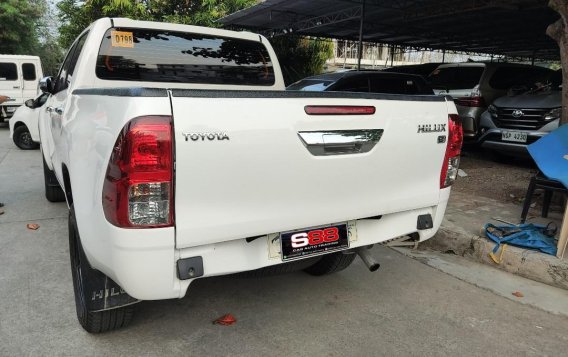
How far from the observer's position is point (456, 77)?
30.1ft

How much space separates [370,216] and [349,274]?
123cm

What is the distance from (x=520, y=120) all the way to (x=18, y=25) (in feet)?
85.3

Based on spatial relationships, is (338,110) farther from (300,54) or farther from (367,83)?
(300,54)

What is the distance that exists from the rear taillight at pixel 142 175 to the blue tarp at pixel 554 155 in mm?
3359

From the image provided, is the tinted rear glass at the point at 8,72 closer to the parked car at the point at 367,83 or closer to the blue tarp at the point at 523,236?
the parked car at the point at 367,83

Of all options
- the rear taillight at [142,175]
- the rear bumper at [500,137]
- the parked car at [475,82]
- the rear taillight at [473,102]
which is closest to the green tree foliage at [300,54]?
the parked car at [475,82]

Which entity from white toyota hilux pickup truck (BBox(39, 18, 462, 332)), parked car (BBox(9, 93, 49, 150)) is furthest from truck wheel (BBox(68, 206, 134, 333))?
parked car (BBox(9, 93, 49, 150))

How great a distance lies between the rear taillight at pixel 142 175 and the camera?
72.6 inches

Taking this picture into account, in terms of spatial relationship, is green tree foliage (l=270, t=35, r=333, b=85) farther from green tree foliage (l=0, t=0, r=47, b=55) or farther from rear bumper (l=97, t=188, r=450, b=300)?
rear bumper (l=97, t=188, r=450, b=300)

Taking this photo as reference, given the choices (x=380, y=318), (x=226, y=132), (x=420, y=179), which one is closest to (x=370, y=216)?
(x=420, y=179)

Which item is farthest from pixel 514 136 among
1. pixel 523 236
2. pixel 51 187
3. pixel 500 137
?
pixel 51 187

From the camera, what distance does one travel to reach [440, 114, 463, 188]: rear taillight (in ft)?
9.19

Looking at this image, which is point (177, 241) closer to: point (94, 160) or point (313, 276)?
point (94, 160)

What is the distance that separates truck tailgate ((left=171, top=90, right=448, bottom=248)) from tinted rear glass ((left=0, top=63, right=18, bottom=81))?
49.5 feet
